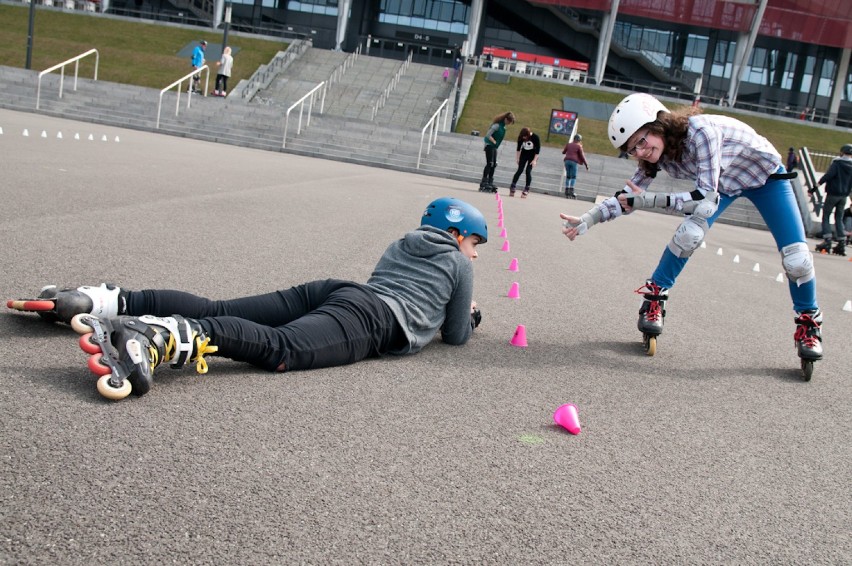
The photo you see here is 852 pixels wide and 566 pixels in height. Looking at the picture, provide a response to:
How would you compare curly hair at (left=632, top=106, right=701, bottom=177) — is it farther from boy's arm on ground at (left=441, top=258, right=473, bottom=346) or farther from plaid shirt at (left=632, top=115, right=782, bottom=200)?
boy's arm on ground at (left=441, top=258, right=473, bottom=346)

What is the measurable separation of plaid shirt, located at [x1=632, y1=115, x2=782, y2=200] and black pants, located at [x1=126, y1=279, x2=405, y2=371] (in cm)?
213

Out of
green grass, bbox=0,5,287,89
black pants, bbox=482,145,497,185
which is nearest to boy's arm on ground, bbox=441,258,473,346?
black pants, bbox=482,145,497,185

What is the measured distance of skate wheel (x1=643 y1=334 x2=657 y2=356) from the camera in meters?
5.20

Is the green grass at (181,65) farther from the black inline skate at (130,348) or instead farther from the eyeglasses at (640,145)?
the black inline skate at (130,348)

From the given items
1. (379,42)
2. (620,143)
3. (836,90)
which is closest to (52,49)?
(379,42)

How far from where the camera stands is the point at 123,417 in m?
2.87

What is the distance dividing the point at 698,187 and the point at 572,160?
1909 cm

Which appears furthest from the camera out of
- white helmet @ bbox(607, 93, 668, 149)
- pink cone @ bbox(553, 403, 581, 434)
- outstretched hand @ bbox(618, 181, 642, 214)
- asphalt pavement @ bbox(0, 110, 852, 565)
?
outstretched hand @ bbox(618, 181, 642, 214)

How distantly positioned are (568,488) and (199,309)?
71.7 inches

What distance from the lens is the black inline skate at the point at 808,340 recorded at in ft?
16.5

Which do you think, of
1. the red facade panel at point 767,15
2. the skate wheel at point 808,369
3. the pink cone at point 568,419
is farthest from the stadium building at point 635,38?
Answer: the pink cone at point 568,419

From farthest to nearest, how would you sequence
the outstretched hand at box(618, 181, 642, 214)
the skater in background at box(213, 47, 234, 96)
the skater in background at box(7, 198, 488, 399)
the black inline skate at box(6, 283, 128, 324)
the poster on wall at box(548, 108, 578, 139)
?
the poster on wall at box(548, 108, 578, 139)
the skater in background at box(213, 47, 234, 96)
the outstretched hand at box(618, 181, 642, 214)
the black inline skate at box(6, 283, 128, 324)
the skater in background at box(7, 198, 488, 399)

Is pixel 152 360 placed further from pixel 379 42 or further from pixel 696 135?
pixel 379 42

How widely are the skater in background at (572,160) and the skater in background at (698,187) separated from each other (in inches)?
711
